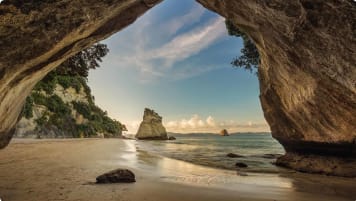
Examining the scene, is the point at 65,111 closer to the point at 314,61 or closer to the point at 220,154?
the point at 220,154

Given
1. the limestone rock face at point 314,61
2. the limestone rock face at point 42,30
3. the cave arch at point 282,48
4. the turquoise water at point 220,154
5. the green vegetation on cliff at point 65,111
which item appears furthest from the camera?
the green vegetation on cliff at point 65,111

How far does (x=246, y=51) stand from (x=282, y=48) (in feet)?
26.1

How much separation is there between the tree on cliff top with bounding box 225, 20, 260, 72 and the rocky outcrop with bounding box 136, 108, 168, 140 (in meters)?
53.7

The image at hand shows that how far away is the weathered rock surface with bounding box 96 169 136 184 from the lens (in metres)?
Answer: 5.62

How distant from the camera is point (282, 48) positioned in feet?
29.3

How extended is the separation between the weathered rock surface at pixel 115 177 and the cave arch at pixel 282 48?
133 inches

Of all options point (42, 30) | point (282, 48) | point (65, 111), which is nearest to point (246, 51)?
point (282, 48)

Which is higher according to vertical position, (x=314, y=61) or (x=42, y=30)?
(x=42, y=30)

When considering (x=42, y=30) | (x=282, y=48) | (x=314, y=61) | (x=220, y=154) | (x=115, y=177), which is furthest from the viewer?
(x=220, y=154)

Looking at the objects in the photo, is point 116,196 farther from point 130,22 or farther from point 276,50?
point 276,50

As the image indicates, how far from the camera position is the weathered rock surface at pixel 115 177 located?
5625 millimetres

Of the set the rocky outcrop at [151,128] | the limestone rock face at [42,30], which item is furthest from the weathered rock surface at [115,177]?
the rocky outcrop at [151,128]

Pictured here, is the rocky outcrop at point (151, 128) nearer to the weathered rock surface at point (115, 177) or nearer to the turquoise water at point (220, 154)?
the turquoise water at point (220, 154)

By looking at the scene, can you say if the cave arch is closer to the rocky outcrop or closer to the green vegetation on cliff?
the green vegetation on cliff
